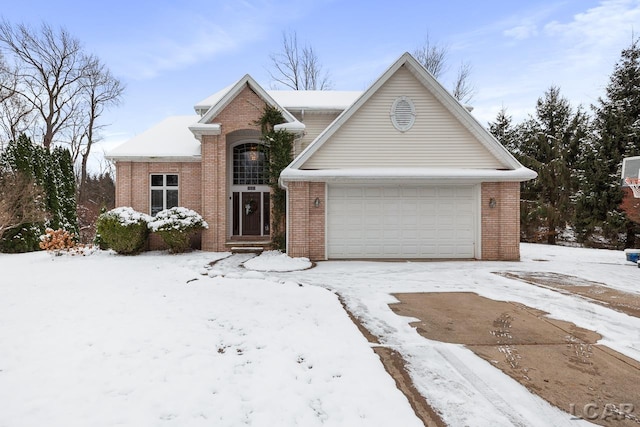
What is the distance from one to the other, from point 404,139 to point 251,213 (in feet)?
25.0

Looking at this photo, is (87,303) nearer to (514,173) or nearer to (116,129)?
(514,173)

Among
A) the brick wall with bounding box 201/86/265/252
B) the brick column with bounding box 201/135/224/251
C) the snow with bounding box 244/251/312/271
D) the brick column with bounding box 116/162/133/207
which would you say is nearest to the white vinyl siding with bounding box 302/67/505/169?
the snow with bounding box 244/251/312/271

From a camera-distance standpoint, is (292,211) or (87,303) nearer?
(87,303)

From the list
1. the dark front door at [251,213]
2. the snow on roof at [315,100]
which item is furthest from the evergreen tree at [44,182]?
the snow on roof at [315,100]

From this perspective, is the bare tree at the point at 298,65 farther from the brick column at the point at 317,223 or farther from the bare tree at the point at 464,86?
the brick column at the point at 317,223

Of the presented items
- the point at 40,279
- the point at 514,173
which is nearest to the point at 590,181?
the point at 514,173

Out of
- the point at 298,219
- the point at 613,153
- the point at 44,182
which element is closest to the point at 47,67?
the point at 44,182

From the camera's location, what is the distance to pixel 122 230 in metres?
11.5

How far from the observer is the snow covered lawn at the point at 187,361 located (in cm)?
256

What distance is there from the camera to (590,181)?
59.5ft

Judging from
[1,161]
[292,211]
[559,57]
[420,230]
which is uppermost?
[559,57]

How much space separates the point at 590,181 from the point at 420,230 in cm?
1431

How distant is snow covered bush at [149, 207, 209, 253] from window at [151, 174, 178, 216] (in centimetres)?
161

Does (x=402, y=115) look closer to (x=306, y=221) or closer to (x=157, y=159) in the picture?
(x=306, y=221)
